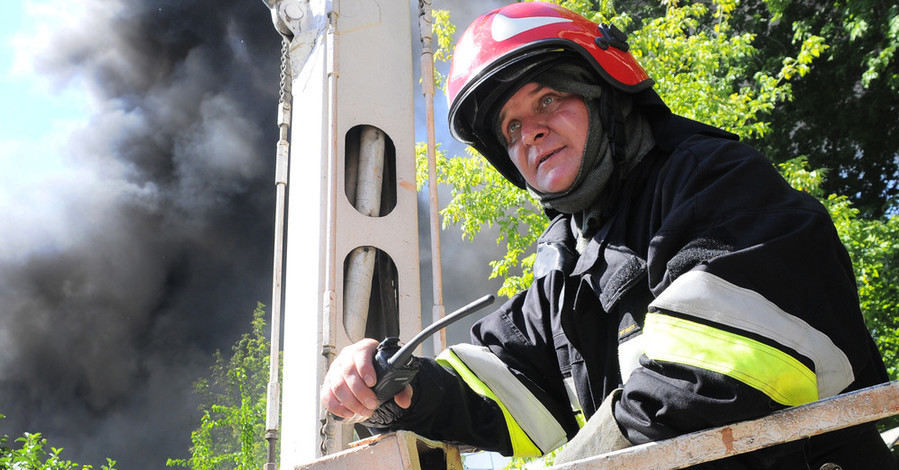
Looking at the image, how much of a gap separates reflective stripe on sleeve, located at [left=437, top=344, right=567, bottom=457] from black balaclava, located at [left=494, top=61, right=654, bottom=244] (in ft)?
1.61

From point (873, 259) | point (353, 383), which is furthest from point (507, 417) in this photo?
point (873, 259)

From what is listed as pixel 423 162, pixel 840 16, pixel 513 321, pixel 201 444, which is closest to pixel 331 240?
pixel 513 321

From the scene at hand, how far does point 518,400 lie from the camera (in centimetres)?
215

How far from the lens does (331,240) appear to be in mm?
3355

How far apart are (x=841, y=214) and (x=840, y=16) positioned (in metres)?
5.28

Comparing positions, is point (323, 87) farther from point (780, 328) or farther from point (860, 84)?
point (860, 84)

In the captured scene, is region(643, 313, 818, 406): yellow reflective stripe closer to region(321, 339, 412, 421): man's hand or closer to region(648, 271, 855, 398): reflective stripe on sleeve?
region(648, 271, 855, 398): reflective stripe on sleeve

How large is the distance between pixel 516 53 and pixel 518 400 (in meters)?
1.06

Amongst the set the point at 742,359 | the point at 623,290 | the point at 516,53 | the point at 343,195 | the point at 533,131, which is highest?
the point at 343,195

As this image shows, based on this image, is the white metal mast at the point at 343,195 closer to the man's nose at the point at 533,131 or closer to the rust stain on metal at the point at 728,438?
the man's nose at the point at 533,131

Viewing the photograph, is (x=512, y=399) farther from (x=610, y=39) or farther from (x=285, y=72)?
(x=285, y=72)

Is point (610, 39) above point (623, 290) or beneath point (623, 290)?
above

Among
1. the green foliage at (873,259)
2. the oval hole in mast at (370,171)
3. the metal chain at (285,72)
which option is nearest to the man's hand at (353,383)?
the oval hole in mast at (370,171)

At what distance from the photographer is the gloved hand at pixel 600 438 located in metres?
1.39
